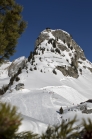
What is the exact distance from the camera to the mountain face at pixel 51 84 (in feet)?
87.1

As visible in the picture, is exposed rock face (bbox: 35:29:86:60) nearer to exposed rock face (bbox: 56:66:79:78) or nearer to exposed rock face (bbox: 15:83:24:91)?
exposed rock face (bbox: 56:66:79:78)

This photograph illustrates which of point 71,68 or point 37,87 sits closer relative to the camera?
point 37,87

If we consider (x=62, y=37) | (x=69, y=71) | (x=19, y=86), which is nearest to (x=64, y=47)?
(x=62, y=37)

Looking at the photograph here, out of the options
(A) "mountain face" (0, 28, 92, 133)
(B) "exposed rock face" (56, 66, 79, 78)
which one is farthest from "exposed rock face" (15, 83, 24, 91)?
(B) "exposed rock face" (56, 66, 79, 78)

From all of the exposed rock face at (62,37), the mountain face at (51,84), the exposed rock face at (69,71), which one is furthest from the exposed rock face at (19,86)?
the exposed rock face at (62,37)

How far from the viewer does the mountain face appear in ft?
87.1

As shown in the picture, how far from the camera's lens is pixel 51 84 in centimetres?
4997

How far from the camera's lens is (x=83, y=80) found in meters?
71.5

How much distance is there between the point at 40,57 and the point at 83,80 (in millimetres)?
18318

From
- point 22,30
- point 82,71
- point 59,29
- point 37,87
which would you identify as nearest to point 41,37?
point 59,29

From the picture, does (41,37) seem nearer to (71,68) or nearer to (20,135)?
(71,68)

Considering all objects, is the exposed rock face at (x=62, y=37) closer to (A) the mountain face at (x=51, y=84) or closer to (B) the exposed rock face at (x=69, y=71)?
(A) the mountain face at (x=51, y=84)

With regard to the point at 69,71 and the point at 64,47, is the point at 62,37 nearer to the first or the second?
the point at 64,47

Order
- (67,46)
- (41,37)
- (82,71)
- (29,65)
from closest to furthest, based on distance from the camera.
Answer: (29,65)
(82,71)
(67,46)
(41,37)
